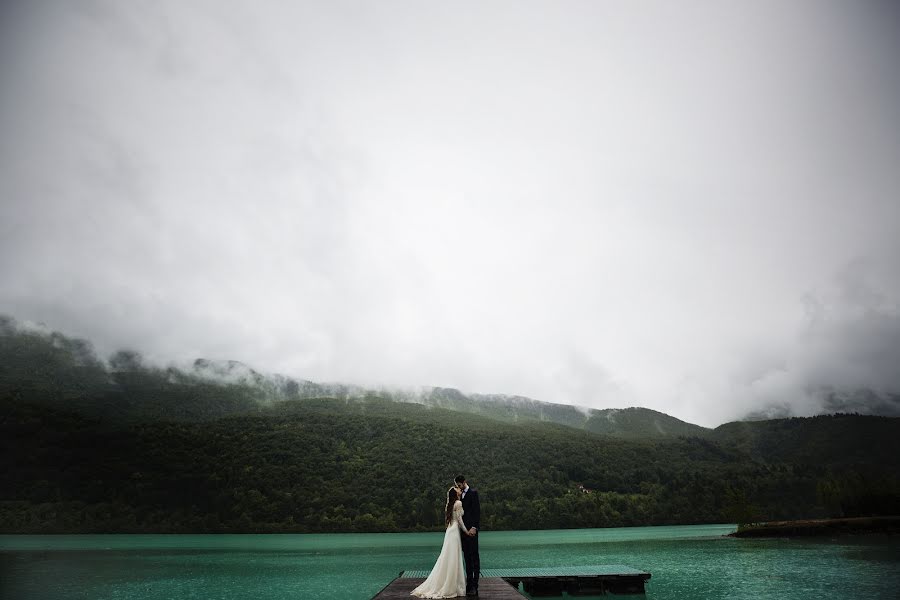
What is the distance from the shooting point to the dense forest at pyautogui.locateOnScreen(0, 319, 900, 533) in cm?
8562

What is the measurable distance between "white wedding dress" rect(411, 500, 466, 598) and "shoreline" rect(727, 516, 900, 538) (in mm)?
57265

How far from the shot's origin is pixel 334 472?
8900 centimetres

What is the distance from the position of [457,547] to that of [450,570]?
2.59 feet

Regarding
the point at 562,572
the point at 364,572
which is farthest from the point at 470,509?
the point at 364,572

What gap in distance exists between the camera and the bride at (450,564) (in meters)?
12.2

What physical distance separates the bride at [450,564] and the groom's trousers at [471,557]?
0.14m

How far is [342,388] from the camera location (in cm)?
18338

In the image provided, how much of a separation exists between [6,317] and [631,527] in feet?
588

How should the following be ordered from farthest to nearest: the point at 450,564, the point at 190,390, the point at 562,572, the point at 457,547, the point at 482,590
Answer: the point at 190,390, the point at 562,572, the point at 482,590, the point at 450,564, the point at 457,547

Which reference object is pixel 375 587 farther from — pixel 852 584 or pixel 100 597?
pixel 852 584

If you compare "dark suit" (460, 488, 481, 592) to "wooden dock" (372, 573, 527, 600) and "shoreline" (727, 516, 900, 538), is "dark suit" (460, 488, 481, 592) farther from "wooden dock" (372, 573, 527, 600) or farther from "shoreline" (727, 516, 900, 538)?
"shoreline" (727, 516, 900, 538)

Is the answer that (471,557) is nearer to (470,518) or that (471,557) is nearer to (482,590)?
(470,518)

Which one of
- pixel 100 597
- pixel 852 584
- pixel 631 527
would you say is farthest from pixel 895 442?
pixel 100 597

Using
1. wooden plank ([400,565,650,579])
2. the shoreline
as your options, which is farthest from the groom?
the shoreline
